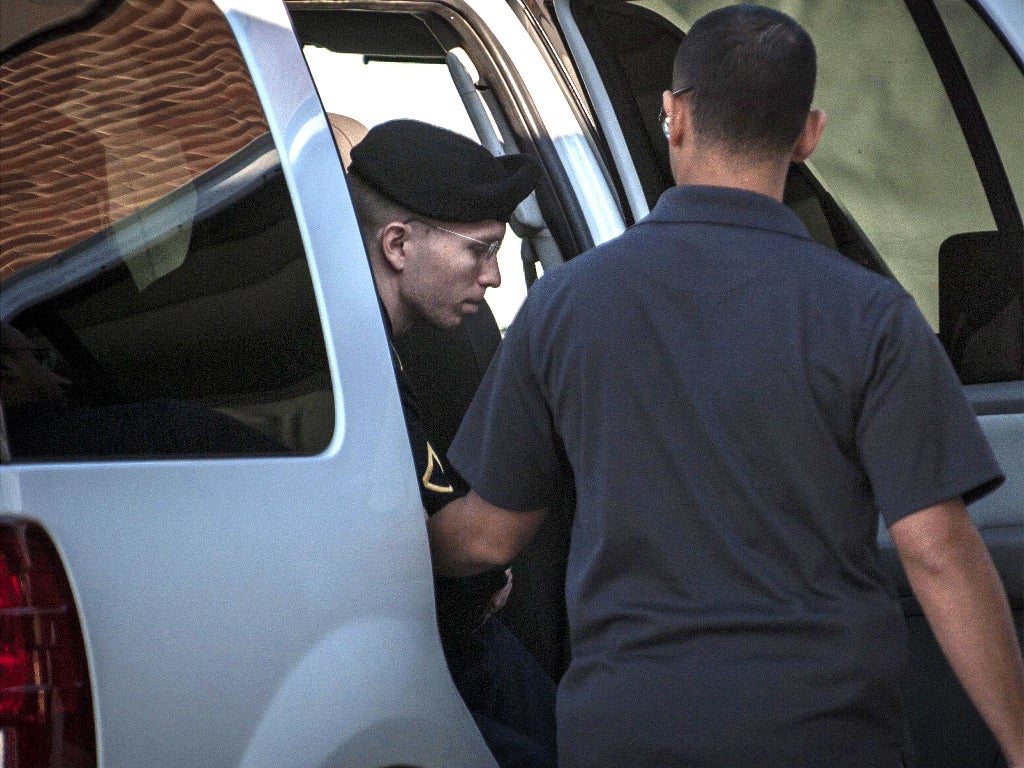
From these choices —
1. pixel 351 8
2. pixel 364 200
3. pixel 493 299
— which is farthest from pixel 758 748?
pixel 351 8

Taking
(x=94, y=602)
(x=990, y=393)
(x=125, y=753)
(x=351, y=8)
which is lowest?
(x=990, y=393)

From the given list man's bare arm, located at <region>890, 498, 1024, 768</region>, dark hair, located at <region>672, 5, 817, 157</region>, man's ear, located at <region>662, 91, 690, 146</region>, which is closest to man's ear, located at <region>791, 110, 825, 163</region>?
dark hair, located at <region>672, 5, 817, 157</region>

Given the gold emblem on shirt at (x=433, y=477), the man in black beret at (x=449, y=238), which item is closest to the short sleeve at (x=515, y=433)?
the gold emblem on shirt at (x=433, y=477)

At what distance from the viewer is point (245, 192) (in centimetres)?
188

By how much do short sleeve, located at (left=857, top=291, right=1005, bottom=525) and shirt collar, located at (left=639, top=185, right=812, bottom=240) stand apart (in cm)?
20

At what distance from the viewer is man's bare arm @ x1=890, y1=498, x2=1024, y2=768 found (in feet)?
5.58

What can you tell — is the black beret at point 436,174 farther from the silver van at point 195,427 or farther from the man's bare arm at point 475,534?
the man's bare arm at point 475,534

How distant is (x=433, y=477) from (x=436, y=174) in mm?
682

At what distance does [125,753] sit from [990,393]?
6.22ft

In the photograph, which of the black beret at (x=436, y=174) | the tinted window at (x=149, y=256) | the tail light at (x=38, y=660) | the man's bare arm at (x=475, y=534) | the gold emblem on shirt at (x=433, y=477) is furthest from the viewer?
the black beret at (x=436, y=174)

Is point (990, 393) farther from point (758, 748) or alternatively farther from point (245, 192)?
point (245, 192)

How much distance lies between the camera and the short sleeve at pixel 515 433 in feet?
6.10

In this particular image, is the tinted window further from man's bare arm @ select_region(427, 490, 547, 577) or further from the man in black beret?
the man in black beret

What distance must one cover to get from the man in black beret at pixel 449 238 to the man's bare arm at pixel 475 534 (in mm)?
403
